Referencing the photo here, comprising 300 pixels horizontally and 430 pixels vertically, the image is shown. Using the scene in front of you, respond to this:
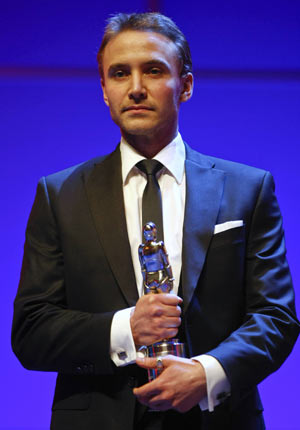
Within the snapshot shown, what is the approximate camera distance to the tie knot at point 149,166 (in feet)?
6.15

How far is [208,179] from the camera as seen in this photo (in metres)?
1.89

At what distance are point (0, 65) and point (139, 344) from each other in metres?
1.30

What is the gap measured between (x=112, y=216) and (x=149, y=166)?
0.17 m

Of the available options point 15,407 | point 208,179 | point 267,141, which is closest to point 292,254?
point 267,141

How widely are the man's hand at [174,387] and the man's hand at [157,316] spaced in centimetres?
5

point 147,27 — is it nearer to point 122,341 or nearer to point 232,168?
point 232,168

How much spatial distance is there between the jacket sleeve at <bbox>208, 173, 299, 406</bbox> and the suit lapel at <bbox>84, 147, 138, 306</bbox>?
0.83 feet

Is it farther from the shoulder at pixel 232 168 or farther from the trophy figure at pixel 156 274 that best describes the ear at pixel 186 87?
the trophy figure at pixel 156 274

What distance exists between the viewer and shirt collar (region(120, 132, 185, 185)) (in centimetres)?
189

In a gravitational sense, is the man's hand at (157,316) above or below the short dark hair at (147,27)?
below

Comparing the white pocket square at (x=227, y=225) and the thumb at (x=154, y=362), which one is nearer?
the thumb at (x=154, y=362)

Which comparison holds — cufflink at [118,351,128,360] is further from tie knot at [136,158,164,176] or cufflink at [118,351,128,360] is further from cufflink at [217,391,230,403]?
tie knot at [136,158,164,176]

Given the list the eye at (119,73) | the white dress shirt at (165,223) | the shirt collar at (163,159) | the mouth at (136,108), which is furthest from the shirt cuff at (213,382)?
the eye at (119,73)

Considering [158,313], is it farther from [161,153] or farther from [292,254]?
[292,254]
